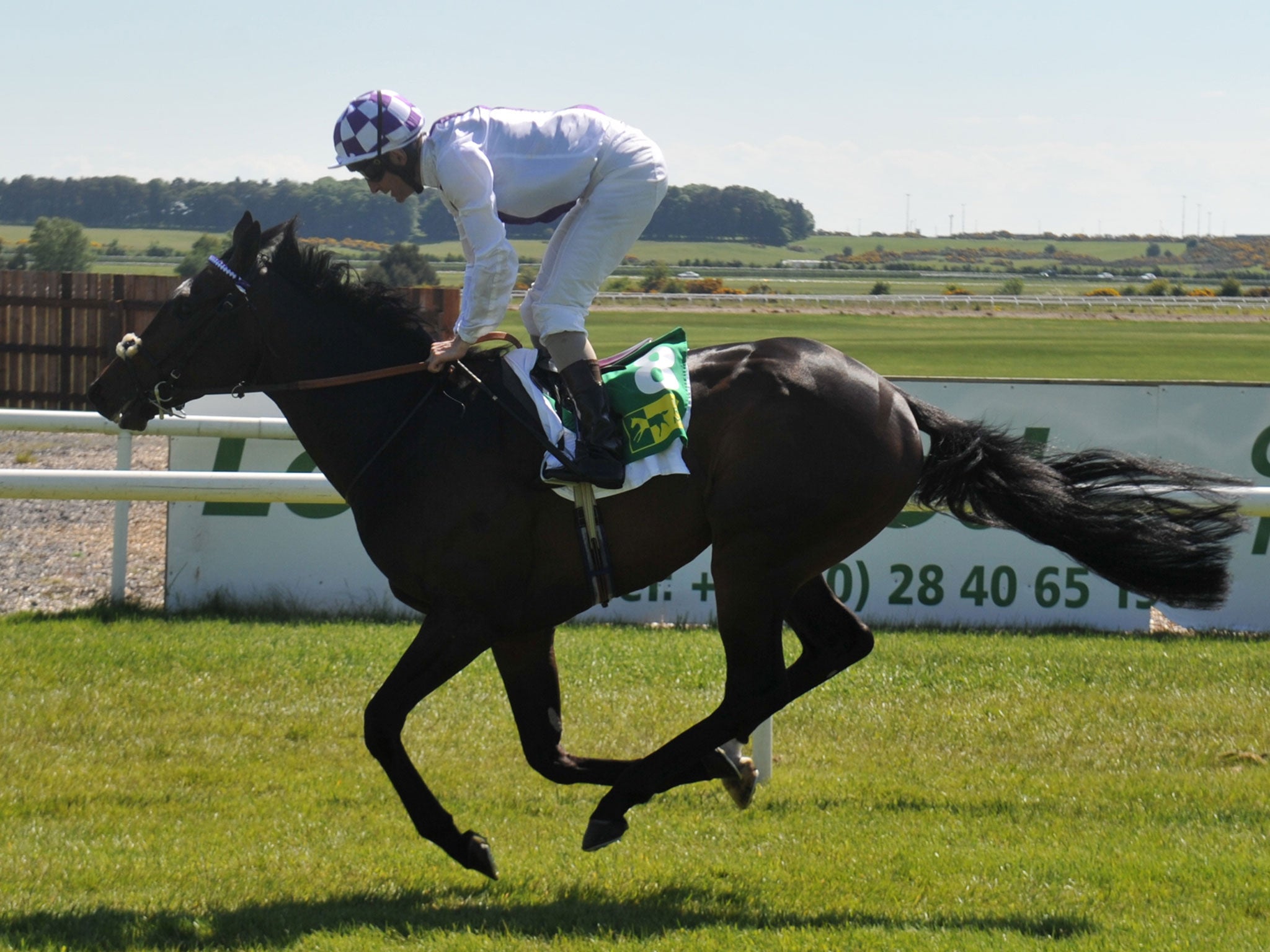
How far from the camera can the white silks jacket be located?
3.88 meters

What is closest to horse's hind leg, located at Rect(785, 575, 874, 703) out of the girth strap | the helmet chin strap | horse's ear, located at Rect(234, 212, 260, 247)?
the girth strap

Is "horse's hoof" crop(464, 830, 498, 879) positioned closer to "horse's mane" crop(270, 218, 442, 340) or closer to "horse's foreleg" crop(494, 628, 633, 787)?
"horse's foreleg" crop(494, 628, 633, 787)

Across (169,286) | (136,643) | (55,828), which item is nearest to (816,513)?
(55,828)

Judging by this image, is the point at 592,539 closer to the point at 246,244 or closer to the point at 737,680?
the point at 737,680

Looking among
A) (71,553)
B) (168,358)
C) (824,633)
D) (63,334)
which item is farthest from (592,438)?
(63,334)

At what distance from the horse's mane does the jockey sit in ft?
1.08

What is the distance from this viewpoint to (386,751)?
391 centimetres

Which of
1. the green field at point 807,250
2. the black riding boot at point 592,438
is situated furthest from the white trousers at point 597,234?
the green field at point 807,250

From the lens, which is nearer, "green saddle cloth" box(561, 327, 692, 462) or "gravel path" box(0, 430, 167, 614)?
"green saddle cloth" box(561, 327, 692, 462)

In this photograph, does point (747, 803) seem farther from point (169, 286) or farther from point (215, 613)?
point (169, 286)

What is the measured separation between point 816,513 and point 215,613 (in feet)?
14.1

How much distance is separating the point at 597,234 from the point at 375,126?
28.7 inches

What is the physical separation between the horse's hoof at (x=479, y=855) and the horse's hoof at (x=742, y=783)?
2.92 feet

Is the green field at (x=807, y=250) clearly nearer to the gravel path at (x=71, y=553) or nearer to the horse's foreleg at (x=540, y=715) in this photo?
the gravel path at (x=71, y=553)
